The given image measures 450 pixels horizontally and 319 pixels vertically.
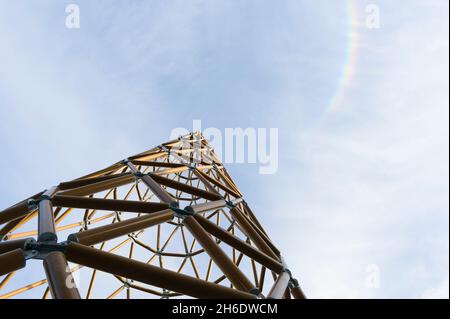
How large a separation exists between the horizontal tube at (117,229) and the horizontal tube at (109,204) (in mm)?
591

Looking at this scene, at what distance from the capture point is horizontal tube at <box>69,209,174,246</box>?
5.93 meters

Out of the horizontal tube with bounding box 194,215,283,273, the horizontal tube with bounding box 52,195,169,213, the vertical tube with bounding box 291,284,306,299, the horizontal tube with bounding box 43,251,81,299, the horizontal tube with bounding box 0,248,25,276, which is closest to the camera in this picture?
the horizontal tube with bounding box 43,251,81,299

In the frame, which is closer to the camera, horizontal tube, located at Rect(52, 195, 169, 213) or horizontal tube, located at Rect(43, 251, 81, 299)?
horizontal tube, located at Rect(43, 251, 81, 299)

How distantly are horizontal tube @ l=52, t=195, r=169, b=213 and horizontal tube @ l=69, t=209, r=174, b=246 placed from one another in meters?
0.59

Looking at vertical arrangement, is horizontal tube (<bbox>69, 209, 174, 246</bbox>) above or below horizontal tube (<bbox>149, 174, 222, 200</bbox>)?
below

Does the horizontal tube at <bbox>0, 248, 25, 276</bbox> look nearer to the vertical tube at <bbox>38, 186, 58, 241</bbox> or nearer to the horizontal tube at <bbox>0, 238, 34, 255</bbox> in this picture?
the horizontal tube at <bbox>0, 238, 34, 255</bbox>

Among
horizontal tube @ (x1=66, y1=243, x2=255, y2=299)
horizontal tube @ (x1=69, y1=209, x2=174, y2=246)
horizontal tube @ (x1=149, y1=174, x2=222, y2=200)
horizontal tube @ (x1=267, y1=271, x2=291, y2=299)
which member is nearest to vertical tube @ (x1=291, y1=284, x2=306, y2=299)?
horizontal tube @ (x1=267, y1=271, x2=291, y2=299)

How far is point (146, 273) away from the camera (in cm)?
527

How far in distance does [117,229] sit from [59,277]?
180 cm

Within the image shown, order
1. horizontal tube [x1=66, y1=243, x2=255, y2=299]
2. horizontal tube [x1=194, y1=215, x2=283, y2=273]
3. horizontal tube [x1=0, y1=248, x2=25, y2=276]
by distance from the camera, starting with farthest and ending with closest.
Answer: horizontal tube [x1=194, y1=215, x2=283, y2=273] < horizontal tube [x1=66, y1=243, x2=255, y2=299] < horizontal tube [x1=0, y1=248, x2=25, y2=276]

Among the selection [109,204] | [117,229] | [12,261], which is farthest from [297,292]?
[12,261]

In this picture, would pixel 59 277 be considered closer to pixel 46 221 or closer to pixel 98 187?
pixel 46 221
